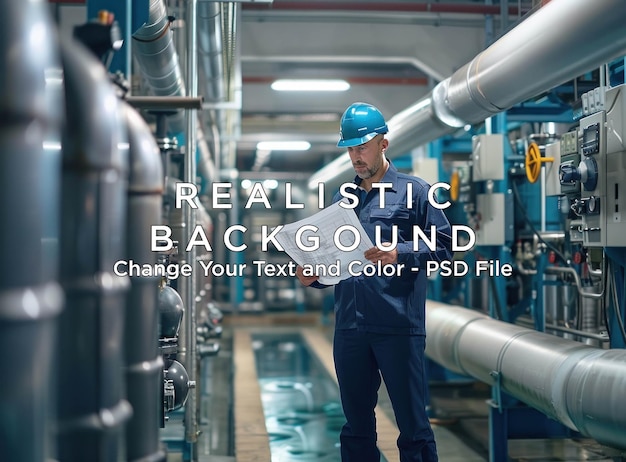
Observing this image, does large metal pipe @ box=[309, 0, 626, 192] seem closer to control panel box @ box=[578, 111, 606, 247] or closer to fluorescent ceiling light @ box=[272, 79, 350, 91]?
control panel box @ box=[578, 111, 606, 247]

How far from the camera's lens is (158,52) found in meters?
3.09

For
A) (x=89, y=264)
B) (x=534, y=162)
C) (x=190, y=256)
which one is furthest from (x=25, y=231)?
(x=534, y=162)

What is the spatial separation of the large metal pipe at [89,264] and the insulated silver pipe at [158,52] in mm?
1352

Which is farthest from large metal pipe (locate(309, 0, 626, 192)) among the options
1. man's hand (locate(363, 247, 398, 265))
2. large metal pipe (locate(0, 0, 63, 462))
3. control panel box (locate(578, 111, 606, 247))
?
large metal pipe (locate(0, 0, 63, 462))

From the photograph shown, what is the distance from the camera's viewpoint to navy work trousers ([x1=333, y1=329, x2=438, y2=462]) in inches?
89.7

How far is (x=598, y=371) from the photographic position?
2.43m

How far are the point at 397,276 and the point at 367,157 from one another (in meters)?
0.40

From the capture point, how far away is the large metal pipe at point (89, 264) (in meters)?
1.16

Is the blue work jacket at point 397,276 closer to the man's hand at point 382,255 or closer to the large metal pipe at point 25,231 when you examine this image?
the man's hand at point 382,255

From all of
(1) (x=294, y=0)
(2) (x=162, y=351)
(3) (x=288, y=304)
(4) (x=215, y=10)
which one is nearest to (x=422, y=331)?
(2) (x=162, y=351)

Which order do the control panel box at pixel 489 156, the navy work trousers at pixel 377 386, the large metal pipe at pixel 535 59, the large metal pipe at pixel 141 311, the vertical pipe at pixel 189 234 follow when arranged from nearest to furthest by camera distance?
1. the large metal pipe at pixel 141 311
2. the large metal pipe at pixel 535 59
3. the navy work trousers at pixel 377 386
4. the vertical pipe at pixel 189 234
5. the control panel box at pixel 489 156

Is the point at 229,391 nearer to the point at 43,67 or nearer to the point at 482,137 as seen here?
the point at 482,137

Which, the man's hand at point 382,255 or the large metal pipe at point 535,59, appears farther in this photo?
the man's hand at point 382,255

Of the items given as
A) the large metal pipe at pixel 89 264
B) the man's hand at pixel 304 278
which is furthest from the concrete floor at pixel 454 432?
the large metal pipe at pixel 89 264
